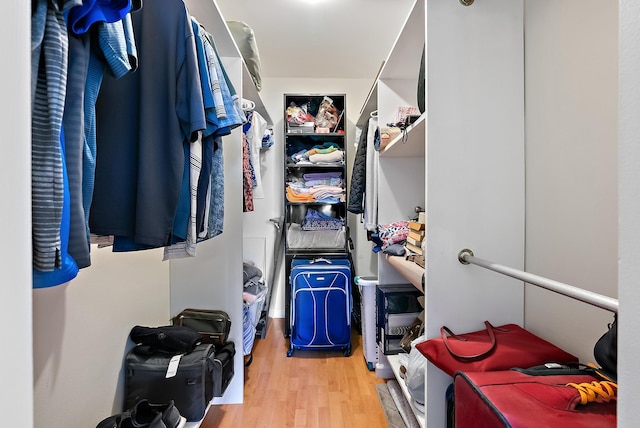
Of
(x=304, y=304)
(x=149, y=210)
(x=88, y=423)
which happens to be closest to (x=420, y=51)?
(x=149, y=210)

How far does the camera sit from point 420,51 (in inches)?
56.1

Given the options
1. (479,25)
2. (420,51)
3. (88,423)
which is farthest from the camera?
(420,51)

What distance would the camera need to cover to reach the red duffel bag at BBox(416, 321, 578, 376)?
0.78 metres

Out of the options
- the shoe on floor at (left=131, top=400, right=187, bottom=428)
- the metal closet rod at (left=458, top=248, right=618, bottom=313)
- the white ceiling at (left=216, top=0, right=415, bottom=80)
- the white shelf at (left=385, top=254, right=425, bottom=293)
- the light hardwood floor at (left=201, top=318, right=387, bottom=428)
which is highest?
the white ceiling at (left=216, top=0, right=415, bottom=80)

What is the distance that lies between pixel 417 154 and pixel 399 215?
1.21 ft

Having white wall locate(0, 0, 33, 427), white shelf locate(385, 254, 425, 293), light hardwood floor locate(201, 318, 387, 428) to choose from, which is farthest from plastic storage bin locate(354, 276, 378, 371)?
white wall locate(0, 0, 33, 427)

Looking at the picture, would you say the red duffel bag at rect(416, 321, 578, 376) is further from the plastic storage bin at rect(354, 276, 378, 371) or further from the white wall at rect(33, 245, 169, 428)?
the white wall at rect(33, 245, 169, 428)

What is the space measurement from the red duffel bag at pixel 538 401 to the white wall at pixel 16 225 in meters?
0.74

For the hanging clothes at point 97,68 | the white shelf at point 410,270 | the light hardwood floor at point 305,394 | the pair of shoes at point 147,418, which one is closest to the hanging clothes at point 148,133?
the hanging clothes at point 97,68

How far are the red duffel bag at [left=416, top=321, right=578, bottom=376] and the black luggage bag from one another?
0.89 m

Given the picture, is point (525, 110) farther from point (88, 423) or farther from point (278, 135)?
point (278, 135)

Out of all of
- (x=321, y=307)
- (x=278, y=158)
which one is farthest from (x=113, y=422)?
(x=278, y=158)

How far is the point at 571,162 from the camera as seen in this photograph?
2.73 feet

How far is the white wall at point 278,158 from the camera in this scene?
2.83 metres
